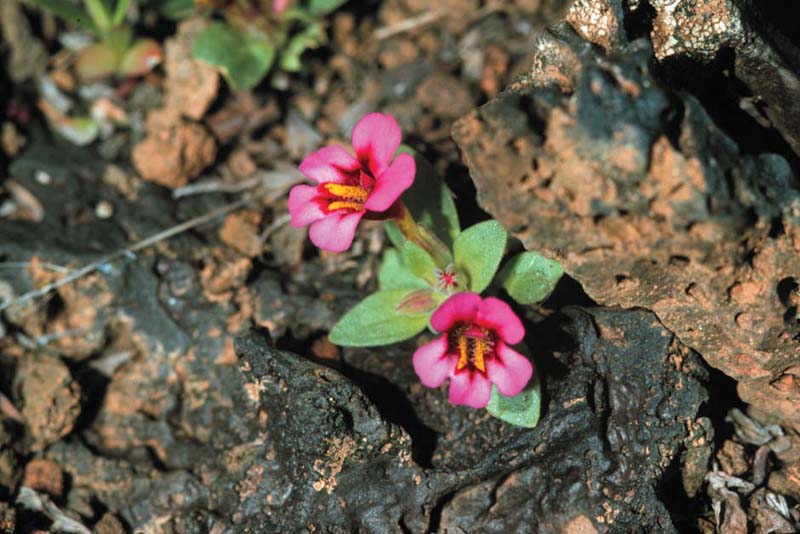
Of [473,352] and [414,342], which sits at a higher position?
[473,352]

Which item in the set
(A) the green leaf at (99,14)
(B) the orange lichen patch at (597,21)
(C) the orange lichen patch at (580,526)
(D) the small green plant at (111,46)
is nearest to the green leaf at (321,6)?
(D) the small green plant at (111,46)

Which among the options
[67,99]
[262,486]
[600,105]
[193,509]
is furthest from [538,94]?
[67,99]

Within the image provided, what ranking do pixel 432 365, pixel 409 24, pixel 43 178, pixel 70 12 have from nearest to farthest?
pixel 432 365 → pixel 43 178 → pixel 70 12 → pixel 409 24

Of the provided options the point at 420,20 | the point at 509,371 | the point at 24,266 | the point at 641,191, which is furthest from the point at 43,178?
the point at 641,191

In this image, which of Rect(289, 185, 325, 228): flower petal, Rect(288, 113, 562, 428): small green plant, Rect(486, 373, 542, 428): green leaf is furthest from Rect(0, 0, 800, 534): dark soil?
Rect(289, 185, 325, 228): flower petal

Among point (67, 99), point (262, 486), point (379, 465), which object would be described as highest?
point (67, 99)

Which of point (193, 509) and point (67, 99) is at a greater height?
point (67, 99)

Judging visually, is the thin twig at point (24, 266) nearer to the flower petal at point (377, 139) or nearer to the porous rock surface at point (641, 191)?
the flower petal at point (377, 139)

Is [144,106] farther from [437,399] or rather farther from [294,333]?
[437,399]

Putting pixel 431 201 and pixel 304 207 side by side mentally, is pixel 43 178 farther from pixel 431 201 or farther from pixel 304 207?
pixel 431 201
